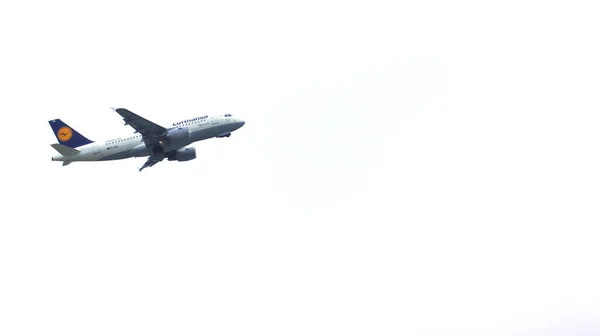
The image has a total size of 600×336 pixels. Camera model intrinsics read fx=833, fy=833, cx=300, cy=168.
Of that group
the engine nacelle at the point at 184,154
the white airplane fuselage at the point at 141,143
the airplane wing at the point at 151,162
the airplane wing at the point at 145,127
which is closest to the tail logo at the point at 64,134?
the white airplane fuselage at the point at 141,143

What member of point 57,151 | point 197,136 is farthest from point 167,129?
point 57,151

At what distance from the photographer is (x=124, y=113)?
3962 inches

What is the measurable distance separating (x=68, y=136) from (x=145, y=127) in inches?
456

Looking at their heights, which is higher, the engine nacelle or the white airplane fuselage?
the white airplane fuselage

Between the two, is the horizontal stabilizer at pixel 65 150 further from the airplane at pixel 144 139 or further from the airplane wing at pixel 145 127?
the airplane wing at pixel 145 127

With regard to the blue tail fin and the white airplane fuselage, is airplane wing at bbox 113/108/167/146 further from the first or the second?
the blue tail fin

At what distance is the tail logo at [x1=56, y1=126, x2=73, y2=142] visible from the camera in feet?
350

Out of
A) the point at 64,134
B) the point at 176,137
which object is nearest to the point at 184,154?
the point at 176,137

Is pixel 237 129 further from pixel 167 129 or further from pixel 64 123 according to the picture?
pixel 64 123

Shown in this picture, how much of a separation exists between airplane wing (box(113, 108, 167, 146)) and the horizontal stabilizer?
7985 millimetres

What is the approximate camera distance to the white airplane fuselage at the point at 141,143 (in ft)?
342

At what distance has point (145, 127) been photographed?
336ft

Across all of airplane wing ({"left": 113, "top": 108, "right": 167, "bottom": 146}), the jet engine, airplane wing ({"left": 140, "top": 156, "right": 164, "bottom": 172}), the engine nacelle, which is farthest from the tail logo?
the engine nacelle

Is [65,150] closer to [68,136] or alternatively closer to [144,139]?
[68,136]
